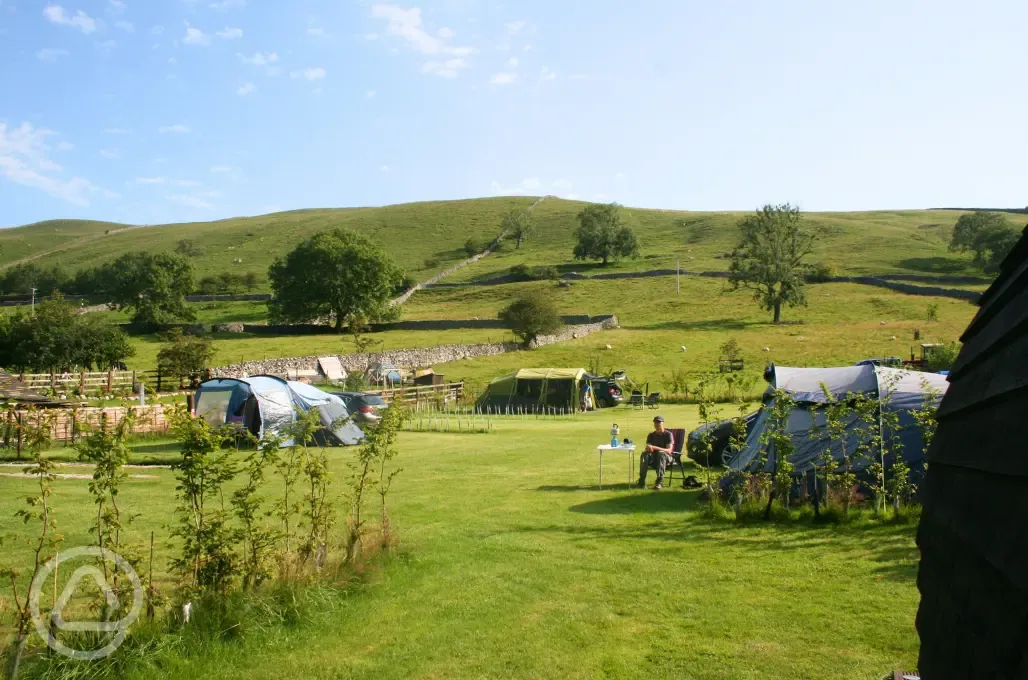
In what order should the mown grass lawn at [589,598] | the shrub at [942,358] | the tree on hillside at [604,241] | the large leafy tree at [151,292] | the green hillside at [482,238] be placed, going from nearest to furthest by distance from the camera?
the mown grass lawn at [589,598]
the shrub at [942,358]
the large leafy tree at [151,292]
the green hillside at [482,238]
the tree on hillside at [604,241]

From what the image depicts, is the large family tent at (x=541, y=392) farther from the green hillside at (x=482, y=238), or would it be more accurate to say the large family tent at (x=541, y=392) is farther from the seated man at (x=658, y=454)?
the green hillside at (x=482, y=238)

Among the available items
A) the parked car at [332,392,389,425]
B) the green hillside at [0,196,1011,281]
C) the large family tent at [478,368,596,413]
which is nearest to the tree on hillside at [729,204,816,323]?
the green hillside at [0,196,1011,281]

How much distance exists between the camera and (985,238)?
79.9 metres

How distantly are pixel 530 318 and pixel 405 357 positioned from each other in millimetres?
9003

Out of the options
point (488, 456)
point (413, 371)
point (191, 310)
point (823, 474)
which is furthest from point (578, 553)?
point (191, 310)

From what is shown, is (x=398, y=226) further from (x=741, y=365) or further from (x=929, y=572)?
(x=929, y=572)

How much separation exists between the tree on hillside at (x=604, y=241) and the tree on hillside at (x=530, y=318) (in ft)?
135

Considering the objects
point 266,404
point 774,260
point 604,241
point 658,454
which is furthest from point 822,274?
point 658,454

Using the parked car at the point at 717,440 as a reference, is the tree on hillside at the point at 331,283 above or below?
above

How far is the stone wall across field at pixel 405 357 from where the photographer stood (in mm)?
43312

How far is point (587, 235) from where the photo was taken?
94.2 meters

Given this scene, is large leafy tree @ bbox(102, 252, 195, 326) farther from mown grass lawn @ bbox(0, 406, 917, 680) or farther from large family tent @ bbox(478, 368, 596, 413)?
mown grass lawn @ bbox(0, 406, 917, 680)

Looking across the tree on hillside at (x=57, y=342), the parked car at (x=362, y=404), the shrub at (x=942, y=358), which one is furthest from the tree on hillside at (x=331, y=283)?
the shrub at (x=942, y=358)

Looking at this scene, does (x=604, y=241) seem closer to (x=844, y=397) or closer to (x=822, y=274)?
(x=822, y=274)
